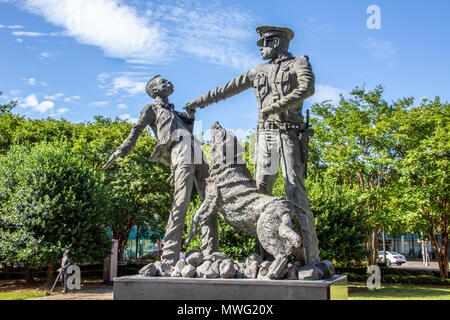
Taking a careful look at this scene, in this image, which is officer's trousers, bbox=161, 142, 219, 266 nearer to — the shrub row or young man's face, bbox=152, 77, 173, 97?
young man's face, bbox=152, 77, 173, 97

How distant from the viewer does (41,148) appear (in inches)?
659

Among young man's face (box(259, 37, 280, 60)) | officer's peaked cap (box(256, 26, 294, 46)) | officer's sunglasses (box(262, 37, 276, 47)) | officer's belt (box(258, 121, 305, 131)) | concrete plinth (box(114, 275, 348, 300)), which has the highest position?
officer's peaked cap (box(256, 26, 294, 46))

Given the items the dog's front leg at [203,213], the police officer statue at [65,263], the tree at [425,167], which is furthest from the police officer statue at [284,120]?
the tree at [425,167]

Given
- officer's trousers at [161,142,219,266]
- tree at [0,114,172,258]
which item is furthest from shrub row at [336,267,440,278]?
officer's trousers at [161,142,219,266]

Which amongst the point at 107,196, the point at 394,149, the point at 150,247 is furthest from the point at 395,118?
the point at 150,247

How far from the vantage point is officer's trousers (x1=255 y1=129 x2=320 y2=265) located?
559 centimetres

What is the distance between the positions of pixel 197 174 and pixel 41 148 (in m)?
12.8

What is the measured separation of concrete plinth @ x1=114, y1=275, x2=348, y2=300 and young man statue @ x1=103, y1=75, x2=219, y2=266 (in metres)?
0.83

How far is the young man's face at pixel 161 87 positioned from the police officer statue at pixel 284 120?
4.38 feet

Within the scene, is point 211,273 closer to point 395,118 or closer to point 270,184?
point 270,184

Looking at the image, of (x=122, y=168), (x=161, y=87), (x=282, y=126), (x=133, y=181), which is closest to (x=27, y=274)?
(x=133, y=181)

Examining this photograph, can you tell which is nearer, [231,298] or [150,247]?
[231,298]

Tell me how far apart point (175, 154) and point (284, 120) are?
1739 mm

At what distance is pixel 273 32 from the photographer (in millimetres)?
6023
